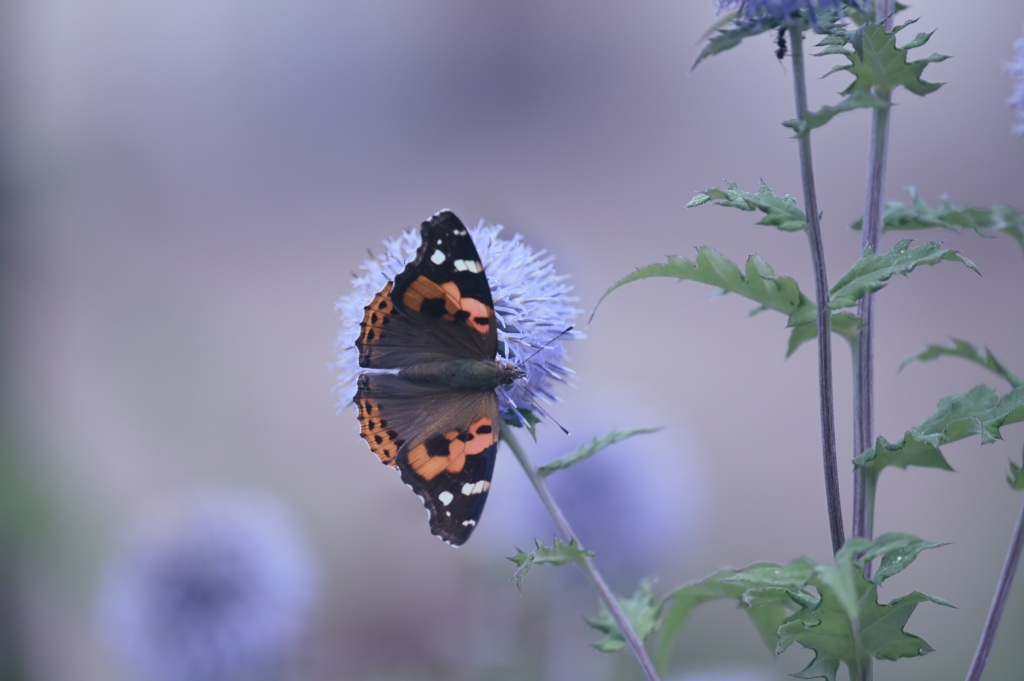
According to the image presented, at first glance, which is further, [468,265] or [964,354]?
[468,265]

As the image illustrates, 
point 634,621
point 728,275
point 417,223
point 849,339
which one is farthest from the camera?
point 417,223

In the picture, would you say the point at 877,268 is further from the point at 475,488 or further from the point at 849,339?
the point at 475,488

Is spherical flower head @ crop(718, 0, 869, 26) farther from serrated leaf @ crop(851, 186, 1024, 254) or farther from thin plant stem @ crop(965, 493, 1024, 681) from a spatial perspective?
thin plant stem @ crop(965, 493, 1024, 681)

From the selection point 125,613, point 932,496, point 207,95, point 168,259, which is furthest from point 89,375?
point 932,496

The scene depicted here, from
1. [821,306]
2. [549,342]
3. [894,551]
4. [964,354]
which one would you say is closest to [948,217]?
[964,354]

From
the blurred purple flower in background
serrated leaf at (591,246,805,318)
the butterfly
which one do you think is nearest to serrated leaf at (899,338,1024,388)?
serrated leaf at (591,246,805,318)

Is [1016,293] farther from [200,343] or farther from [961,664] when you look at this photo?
[200,343]
